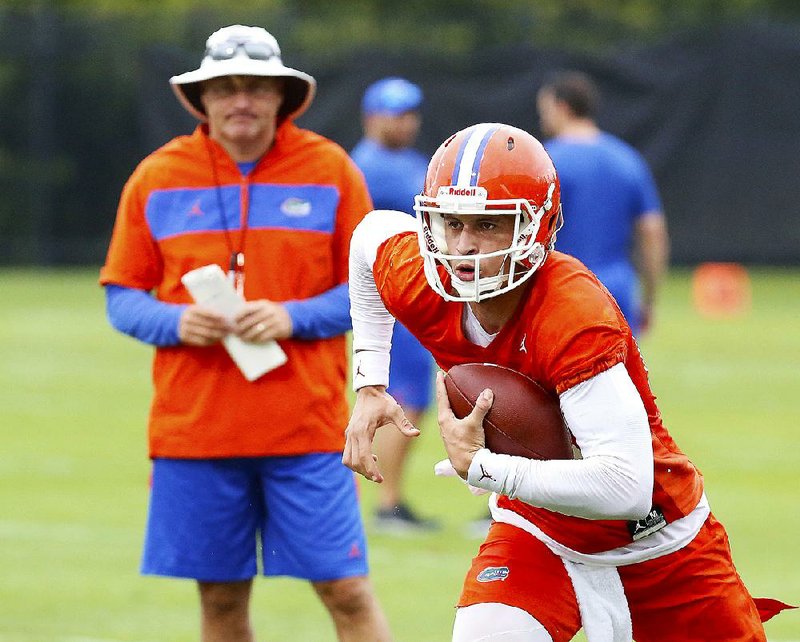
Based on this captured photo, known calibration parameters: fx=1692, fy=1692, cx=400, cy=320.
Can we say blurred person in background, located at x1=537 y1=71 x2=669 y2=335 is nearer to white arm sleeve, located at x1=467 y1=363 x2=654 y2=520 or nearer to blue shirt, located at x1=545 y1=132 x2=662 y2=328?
blue shirt, located at x1=545 y1=132 x2=662 y2=328

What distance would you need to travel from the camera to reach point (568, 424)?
3867 millimetres

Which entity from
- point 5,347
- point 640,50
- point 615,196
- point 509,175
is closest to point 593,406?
point 509,175

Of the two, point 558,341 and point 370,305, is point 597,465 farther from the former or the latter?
A: point 370,305

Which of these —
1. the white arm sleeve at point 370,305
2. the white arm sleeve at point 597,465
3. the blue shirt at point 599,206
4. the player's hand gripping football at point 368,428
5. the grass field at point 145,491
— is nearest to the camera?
the white arm sleeve at point 597,465

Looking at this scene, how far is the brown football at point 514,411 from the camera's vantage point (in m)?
3.93

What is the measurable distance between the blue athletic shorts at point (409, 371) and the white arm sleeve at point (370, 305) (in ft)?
12.7

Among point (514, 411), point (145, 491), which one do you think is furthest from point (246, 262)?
point (145, 491)

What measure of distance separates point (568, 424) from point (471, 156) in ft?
2.20

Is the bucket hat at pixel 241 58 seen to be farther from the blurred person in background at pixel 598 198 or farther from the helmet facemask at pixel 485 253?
the blurred person in background at pixel 598 198

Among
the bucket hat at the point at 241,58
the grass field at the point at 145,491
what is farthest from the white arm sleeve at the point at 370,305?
the grass field at the point at 145,491

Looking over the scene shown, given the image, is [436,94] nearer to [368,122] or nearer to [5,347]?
[5,347]

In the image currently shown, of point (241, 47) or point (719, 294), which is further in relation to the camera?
point (719, 294)

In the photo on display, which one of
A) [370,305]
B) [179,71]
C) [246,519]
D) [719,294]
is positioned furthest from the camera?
[179,71]

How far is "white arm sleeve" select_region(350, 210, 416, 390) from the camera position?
4539 millimetres
